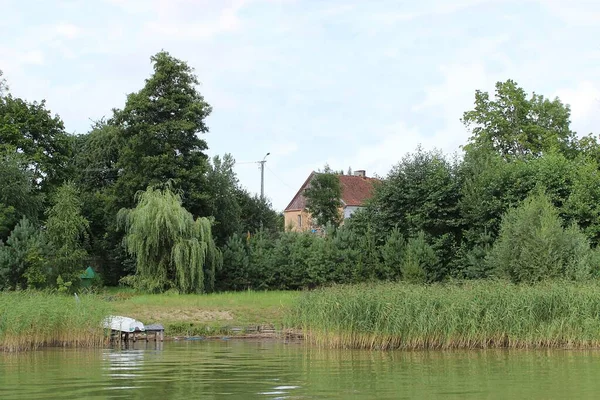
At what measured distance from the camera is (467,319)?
2428 cm

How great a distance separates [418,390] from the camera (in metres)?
16.1

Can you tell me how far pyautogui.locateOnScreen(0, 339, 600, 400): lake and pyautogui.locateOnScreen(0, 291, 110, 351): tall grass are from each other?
73cm

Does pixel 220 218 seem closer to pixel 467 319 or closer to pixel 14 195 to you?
pixel 14 195

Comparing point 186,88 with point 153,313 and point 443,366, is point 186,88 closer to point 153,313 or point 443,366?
point 153,313

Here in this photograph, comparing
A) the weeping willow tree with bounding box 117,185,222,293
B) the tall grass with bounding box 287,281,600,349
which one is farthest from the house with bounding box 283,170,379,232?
the tall grass with bounding box 287,281,600,349

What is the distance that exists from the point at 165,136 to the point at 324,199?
23205 mm

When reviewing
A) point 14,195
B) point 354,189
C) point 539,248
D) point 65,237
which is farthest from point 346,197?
point 539,248

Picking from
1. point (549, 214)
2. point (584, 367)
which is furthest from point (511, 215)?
point (584, 367)

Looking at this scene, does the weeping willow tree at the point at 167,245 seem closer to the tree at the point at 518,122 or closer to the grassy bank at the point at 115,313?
the grassy bank at the point at 115,313

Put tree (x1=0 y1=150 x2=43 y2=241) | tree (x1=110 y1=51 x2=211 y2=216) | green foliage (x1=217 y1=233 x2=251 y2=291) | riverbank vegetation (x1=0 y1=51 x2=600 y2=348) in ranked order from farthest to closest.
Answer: tree (x1=110 y1=51 x2=211 y2=216), green foliage (x1=217 y1=233 x2=251 y2=291), tree (x1=0 y1=150 x2=43 y2=241), riverbank vegetation (x1=0 y1=51 x2=600 y2=348)

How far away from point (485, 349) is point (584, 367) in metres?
4.81

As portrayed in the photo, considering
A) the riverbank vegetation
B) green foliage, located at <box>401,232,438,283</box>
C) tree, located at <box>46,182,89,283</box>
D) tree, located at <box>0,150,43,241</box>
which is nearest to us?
the riverbank vegetation

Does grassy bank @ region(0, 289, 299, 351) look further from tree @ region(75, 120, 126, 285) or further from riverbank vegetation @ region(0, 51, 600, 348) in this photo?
tree @ region(75, 120, 126, 285)

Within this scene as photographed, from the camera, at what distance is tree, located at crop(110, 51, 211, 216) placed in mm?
46875
